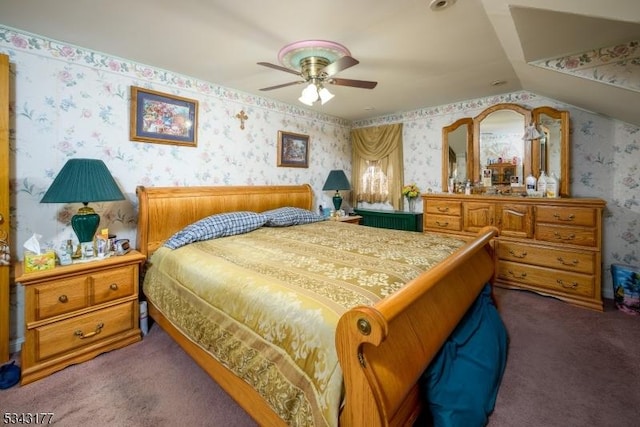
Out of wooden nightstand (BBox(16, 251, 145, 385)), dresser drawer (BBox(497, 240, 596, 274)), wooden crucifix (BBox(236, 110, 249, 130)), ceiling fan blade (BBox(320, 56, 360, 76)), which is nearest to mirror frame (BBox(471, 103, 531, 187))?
dresser drawer (BBox(497, 240, 596, 274))

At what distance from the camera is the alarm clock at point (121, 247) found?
2.23m

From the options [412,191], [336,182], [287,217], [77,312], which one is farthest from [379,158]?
[77,312]

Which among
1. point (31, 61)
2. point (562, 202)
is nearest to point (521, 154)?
point (562, 202)

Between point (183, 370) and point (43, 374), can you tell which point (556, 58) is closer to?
point (183, 370)

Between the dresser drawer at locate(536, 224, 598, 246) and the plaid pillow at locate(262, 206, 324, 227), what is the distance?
8.04ft

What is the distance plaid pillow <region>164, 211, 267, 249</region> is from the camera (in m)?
2.38

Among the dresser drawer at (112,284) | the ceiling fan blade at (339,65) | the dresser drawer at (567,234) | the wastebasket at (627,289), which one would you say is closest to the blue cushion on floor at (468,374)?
the dresser drawer at (567,234)

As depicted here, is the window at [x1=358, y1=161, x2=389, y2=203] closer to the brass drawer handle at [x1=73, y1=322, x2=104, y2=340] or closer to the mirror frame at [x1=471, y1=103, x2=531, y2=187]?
the mirror frame at [x1=471, y1=103, x2=531, y2=187]

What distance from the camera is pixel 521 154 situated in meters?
3.36

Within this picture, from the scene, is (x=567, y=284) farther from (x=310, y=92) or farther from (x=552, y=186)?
(x=310, y=92)

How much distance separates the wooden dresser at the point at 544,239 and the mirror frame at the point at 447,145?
485 mm

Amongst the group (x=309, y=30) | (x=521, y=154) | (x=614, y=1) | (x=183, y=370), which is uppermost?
(x=309, y=30)

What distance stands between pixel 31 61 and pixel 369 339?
303 cm

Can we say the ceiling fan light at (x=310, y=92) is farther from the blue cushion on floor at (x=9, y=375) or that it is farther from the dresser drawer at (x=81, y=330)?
the blue cushion on floor at (x=9, y=375)
